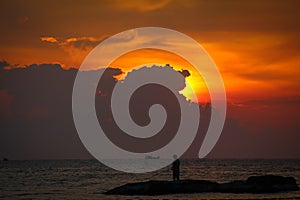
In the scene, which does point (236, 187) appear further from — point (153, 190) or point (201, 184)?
point (153, 190)

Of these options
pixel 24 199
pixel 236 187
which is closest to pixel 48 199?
pixel 24 199

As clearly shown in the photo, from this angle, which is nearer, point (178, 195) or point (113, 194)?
point (178, 195)

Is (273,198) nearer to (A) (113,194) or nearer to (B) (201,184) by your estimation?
(B) (201,184)

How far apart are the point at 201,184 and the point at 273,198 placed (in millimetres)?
7045

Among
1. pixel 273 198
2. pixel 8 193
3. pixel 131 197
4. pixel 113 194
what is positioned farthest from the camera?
pixel 8 193

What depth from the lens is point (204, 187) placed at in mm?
42500

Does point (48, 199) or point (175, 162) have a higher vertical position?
point (175, 162)

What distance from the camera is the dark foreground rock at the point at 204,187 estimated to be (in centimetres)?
4125

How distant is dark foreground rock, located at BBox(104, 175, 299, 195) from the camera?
41.2m

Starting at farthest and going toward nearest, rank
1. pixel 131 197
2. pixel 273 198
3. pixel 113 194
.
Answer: pixel 113 194 < pixel 131 197 < pixel 273 198

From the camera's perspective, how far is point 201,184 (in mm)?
42625

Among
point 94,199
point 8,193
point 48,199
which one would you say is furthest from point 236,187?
point 8,193

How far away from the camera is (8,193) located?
45.9 meters

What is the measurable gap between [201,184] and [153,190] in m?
4.21
